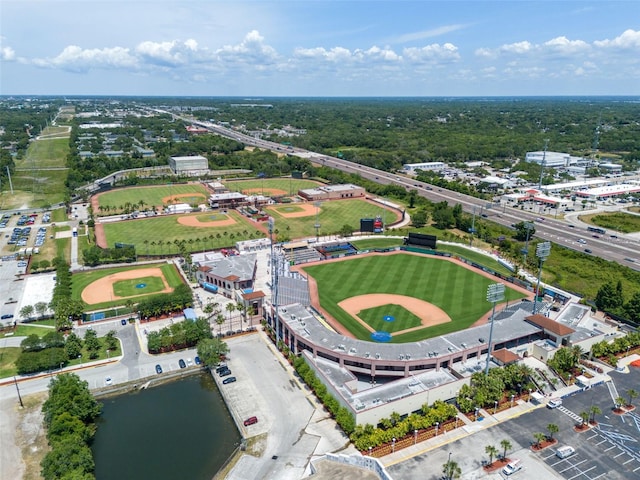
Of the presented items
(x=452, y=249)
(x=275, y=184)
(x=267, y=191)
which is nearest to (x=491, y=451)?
(x=452, y=249)

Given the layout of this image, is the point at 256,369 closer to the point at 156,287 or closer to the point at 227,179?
the point at 156,287

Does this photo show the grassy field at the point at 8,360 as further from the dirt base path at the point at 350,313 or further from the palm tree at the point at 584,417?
the palm tree at the point at 584,417

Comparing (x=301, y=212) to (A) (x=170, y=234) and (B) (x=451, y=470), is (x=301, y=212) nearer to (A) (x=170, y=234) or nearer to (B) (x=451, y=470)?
(A) (x=170, y=234)

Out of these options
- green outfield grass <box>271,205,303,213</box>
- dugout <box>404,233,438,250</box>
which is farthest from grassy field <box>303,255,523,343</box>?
green outfield grass <box>271,205,303,213</box>

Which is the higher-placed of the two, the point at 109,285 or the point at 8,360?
the point at 109,285

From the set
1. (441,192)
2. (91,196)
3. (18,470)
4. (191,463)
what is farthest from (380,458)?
(91,196)

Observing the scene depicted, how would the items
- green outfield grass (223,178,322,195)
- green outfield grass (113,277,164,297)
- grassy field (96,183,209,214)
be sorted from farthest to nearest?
green outfield grass (223,178,322,195), grassy field (96,183,209,214), green outfield grass (113,277,164,297)

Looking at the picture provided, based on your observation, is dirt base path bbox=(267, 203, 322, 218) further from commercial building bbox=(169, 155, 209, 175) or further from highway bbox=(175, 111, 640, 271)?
commercial building bbox=(169, 155, 209, 175)
